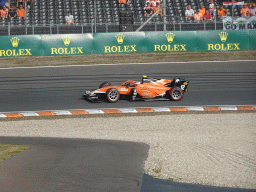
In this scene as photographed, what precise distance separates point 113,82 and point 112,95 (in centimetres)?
296

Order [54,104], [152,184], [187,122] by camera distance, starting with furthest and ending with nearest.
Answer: [54,104] → [187,122] → [152,184]

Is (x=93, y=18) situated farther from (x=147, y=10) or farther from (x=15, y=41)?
(x=15, y=41)

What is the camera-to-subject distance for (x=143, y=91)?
13.1 metres

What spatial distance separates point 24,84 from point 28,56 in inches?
211

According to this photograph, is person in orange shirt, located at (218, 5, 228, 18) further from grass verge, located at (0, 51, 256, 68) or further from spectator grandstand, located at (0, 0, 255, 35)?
grass verge, located at (0, 51, 256, 68)

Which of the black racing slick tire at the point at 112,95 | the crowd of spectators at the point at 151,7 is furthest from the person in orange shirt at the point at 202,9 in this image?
the black racing slick tire at the point at 112,95

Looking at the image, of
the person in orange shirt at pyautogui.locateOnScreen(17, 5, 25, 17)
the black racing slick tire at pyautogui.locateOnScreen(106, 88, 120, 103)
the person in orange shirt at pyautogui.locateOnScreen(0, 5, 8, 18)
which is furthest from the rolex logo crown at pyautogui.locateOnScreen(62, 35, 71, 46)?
the black racing slick tire at pyautogui.locateOnScreen(106, 88, 120, 103)

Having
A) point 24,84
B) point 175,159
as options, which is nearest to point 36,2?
point 24,84

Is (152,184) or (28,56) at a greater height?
(28,56)

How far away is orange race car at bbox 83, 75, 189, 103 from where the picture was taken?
13.1 m

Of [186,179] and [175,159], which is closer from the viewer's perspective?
[186,179]

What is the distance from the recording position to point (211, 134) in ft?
29.4

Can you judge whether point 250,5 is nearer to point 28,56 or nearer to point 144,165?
point 28,56

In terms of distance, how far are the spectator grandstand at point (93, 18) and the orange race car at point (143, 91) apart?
27.6 feet
